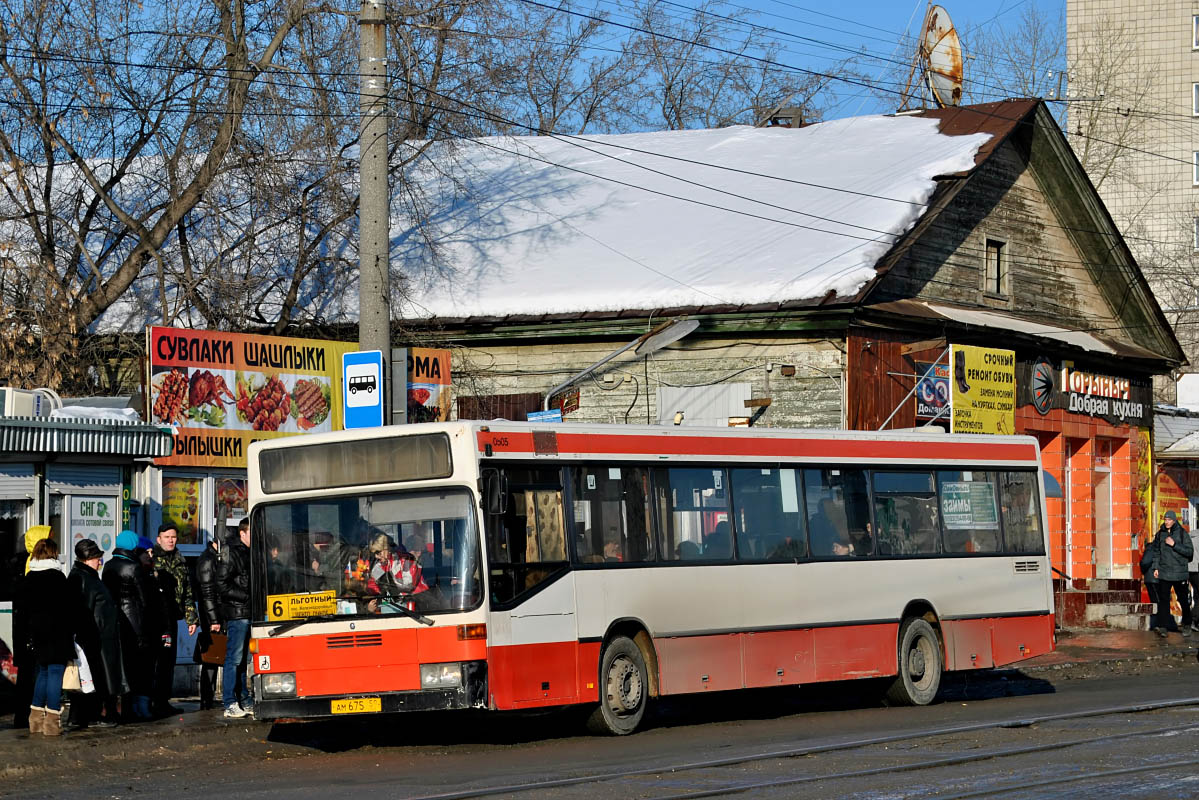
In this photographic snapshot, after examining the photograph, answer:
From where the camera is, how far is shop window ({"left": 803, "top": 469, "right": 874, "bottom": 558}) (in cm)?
1600

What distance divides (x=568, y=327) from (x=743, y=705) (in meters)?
10.4

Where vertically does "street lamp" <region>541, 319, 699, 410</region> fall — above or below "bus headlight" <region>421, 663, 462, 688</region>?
above

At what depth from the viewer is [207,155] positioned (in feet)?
72.4

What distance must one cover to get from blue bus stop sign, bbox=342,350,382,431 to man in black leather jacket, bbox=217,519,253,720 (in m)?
1.45

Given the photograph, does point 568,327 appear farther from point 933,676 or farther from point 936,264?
point 933,676

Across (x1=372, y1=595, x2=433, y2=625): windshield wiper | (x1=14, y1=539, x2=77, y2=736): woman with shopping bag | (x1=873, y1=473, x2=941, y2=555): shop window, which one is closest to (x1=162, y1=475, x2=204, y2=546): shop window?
(x1=14, y1=539, x2=77, y2=736): woman with shopping bag

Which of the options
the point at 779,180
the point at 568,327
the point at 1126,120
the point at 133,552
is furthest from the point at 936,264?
the point at 1126,120

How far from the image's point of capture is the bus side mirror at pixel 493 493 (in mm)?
12883

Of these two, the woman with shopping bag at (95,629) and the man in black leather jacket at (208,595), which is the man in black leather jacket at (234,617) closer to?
the man in black leather jacket at (208,595)

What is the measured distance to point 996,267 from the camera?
100 ft

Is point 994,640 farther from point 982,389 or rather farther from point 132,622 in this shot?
point 982,389

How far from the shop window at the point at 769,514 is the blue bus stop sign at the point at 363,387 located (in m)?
3.25

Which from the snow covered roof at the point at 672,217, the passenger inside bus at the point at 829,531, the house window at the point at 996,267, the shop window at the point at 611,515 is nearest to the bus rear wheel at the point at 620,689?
the shop window at the point at 611,515

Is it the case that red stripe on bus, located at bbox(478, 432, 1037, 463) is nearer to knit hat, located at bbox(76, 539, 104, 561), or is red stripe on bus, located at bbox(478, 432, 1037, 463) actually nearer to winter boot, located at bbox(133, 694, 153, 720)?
knit hat, located at bbox(76, 539, 104, 561)
